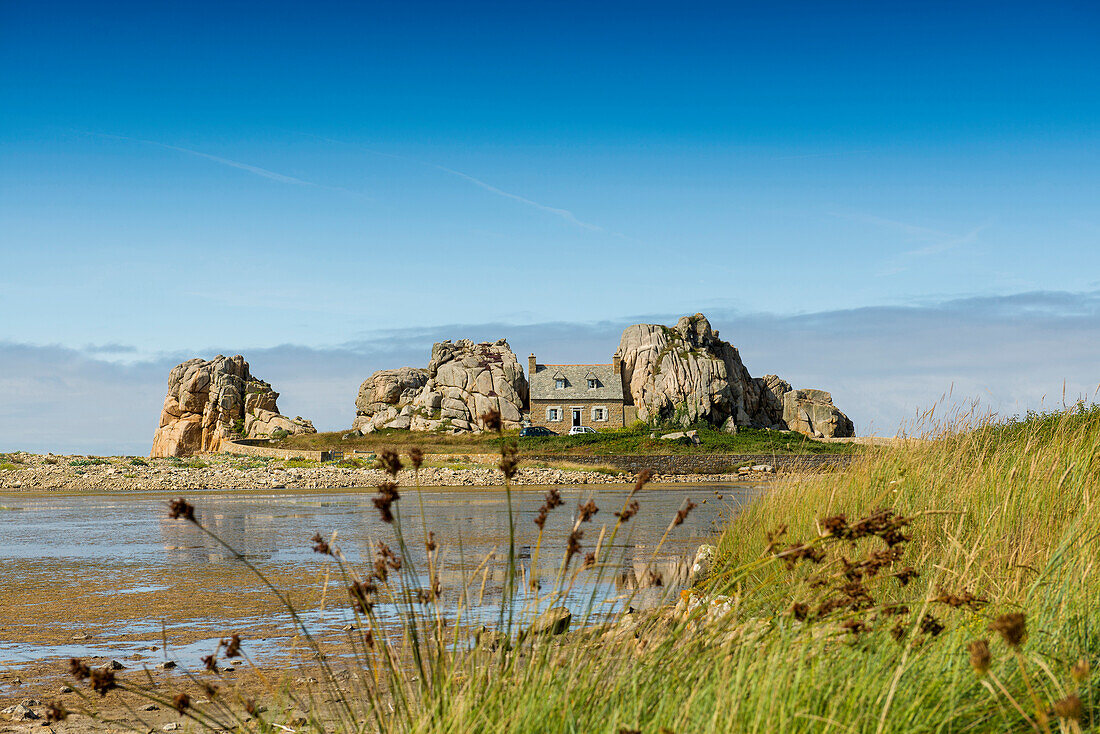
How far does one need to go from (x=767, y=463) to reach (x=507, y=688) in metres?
46.8

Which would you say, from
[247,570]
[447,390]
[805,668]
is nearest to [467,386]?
[447,390]

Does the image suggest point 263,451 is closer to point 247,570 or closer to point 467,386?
point 467,386

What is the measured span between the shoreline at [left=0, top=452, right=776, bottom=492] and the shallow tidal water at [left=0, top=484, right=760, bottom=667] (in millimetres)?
12034

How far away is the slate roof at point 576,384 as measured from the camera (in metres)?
71.1

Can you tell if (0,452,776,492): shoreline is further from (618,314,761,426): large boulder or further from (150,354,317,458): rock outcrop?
(150,354,317,458): rock outcrop

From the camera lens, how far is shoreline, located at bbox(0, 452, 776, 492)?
36.5 meters

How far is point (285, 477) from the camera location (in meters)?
39.1

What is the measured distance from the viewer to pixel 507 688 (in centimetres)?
343

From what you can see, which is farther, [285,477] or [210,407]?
[210,407]


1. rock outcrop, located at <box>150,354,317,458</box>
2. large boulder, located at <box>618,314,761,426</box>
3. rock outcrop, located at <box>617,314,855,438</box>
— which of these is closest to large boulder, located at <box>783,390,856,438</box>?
rock outcrop, located at <box>617,314,855,438</box>

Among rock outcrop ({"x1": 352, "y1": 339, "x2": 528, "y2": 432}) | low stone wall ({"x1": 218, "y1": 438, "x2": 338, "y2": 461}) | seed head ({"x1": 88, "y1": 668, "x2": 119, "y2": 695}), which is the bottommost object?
low stone wall ({"x1": 218, "y1": 438, "x2": 338, "y2": 461})

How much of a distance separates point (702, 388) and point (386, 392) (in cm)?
2530

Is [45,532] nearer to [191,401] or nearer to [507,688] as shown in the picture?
[507,688]

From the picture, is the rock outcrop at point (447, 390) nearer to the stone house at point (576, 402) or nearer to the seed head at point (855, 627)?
the stone house at point (576, 402)
